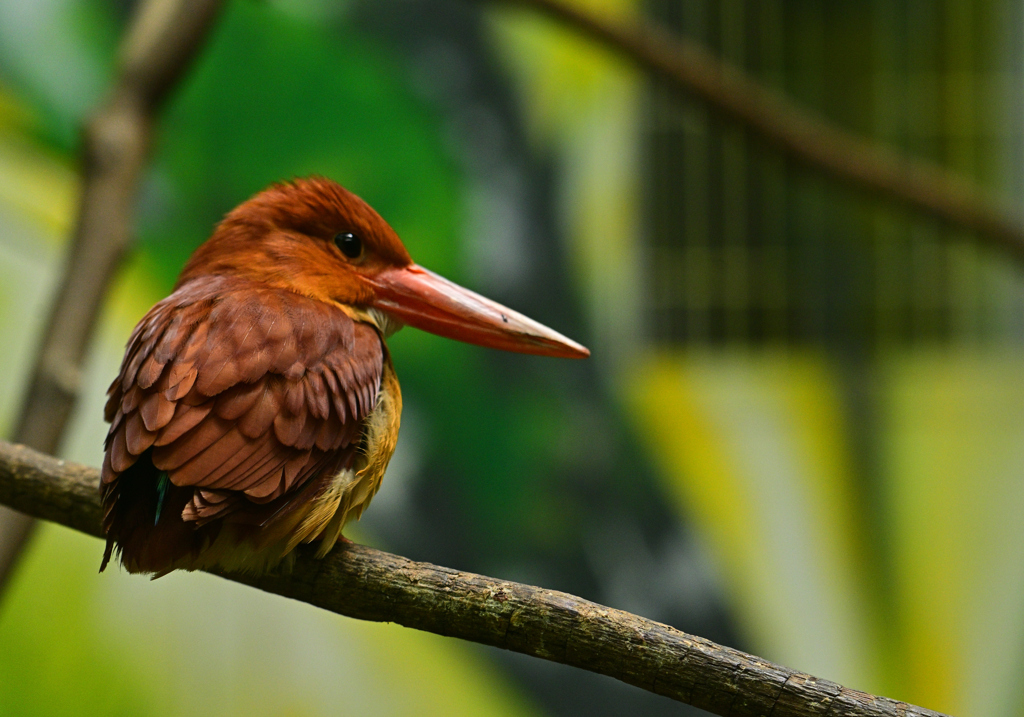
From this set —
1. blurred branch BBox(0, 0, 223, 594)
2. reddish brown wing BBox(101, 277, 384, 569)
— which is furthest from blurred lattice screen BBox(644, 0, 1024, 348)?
reddish brown wing BBox(101, 277, 384, 569)

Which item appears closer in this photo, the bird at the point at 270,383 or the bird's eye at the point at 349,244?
the bird at the point at 270,383

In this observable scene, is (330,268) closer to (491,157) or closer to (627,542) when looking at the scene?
(491,157)

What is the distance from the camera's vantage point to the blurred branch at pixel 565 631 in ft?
2.48

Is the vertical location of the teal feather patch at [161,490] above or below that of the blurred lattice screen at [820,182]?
below

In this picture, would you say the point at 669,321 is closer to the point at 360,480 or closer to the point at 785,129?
the point at 785,129

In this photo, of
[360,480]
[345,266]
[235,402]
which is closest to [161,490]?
[235,402]

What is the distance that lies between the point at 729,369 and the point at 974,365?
71 cm

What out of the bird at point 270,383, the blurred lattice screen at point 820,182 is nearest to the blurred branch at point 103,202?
the bird at point 270,383

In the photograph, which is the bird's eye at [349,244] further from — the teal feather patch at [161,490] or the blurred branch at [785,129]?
the blurred branch at [785,129]

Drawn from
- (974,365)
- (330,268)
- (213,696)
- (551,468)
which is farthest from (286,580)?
(974,365)

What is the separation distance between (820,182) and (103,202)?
200 cm

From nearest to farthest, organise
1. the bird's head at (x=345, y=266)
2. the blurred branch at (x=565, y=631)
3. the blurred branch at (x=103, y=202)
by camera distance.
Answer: the blurred branch at (x=565, y=631) → the bird's head at (x=345, y=266) → the blurred branch at (x=103, y=202)

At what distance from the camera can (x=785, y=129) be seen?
2.17 m

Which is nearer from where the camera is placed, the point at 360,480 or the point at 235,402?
Result: the point at 235,402
